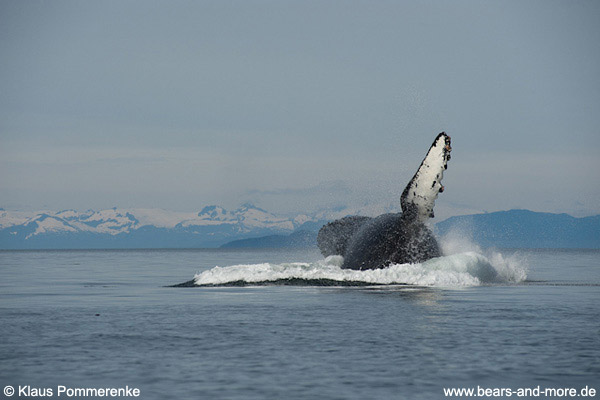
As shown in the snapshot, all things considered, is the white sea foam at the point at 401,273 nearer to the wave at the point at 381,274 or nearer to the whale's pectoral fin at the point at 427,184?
the wave at the point at 381,274

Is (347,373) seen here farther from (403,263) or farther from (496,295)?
(403,263)

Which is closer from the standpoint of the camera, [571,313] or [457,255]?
[571,313]

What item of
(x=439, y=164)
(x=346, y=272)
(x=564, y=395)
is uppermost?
(x=439, y=164)

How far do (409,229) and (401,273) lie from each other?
3.77 feet

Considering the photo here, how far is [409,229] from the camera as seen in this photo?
19.8 meters

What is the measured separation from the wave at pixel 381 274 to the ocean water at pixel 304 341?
3.36 feet

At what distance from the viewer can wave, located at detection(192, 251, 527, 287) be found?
64.1 feet

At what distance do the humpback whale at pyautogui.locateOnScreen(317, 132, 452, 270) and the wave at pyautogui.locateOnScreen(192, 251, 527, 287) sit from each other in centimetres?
34

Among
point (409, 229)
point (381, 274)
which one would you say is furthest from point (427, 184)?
point (381, 274)

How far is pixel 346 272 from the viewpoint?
66.1 ft

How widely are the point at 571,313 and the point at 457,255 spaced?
25.7 ft

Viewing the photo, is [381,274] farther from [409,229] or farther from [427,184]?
[427,184]

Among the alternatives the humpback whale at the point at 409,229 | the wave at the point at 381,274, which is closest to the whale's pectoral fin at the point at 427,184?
the humpback whale at the point at 409,229

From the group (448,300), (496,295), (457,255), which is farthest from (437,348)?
(457,255)
